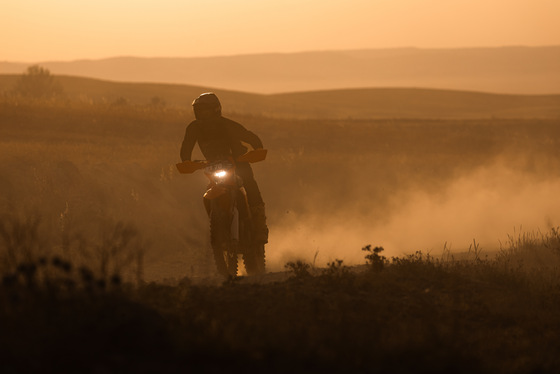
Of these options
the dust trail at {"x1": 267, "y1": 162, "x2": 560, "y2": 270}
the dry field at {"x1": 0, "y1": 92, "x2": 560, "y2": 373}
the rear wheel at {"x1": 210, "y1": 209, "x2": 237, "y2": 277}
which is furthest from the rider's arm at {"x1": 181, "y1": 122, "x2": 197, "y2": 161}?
the dust trail at {"x1": 267, "y1": 162, "x2": 560, "y2": 270}

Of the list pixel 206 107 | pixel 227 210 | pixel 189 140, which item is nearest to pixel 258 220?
pixel 227 210

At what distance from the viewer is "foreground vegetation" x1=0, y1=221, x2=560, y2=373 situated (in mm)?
5754

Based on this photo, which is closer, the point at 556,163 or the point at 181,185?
the point at 181,185

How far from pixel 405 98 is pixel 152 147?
7267cm

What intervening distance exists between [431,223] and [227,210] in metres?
9.57

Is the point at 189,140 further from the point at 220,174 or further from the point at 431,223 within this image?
the point at 431,223

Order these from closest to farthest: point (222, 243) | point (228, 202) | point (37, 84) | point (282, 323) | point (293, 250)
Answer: point (282, 323), point (228, 202), point (222, 243), point (293, 250), point (37, 84)

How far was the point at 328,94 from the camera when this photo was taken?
330ft

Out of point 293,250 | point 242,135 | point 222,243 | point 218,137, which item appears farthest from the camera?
point 293,250

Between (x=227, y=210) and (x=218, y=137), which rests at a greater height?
(x=218, y=137)

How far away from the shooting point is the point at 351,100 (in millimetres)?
94250

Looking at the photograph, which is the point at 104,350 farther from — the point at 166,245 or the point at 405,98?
the point at 405,98

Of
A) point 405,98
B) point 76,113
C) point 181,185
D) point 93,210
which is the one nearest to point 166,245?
point 93,210

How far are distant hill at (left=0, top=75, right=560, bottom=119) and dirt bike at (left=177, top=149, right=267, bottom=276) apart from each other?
6145 centimetres
